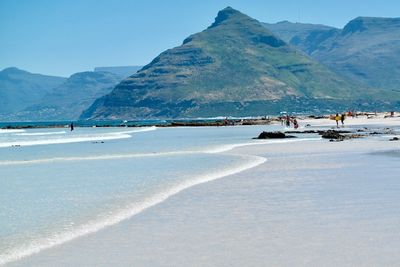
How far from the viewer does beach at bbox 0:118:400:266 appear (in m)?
11.3

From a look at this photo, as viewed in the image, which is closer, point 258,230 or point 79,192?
point 258,230

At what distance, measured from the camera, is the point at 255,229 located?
14.0 m

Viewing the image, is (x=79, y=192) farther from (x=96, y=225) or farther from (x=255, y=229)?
(x=255, y=229)

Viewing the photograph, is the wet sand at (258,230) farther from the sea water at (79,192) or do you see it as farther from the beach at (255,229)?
the sea water at (79,192)

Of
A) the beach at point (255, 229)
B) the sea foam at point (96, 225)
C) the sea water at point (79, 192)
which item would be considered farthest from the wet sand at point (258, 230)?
the sea water at point (79, 192)

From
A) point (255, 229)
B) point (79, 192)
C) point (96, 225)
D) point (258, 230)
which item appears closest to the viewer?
point (258, 230)

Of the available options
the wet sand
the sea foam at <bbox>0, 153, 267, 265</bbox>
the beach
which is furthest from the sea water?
the wet sand

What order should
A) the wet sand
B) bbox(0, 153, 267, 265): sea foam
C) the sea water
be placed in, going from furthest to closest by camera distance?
the sea water → bbox(0, 153, 267, 265): sea foam → the wet sand

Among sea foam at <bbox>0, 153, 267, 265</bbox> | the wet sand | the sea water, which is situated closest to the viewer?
the wet sand

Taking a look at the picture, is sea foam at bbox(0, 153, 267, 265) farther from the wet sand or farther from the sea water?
the wet sand

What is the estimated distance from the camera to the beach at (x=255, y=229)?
11.3m

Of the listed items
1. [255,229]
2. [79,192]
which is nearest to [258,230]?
[255,229]

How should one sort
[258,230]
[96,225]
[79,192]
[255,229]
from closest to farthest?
[258,230]
[255,229]
[96,225]
[79,192]

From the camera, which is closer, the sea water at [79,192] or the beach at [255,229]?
the beach at [255,229]
